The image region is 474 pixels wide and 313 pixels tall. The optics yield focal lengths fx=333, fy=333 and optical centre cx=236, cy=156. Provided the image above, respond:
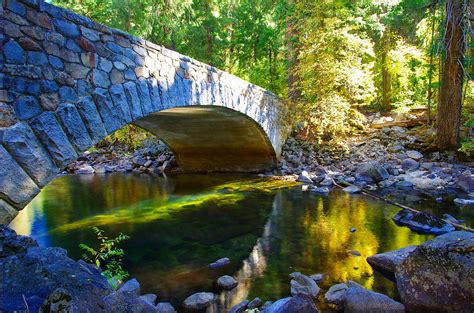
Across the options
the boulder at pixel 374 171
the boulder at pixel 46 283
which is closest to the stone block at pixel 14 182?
the boulder at pixel 46 283

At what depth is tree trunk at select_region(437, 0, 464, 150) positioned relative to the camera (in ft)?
24.7

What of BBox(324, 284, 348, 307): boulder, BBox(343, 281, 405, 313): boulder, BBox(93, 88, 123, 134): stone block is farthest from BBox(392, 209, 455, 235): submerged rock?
BBox(93, 88, 123, 134): stone block

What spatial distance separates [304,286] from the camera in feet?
10.7

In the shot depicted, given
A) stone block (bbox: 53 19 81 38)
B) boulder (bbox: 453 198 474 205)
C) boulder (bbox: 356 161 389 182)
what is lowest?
boulder (bbox: 453 198 474 205)

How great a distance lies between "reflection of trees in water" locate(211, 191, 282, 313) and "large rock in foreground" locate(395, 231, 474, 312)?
1.46 metres

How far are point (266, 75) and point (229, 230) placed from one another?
10521 millimetres

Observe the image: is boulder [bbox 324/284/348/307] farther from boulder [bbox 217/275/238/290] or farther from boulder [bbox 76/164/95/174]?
boulder [bbox 76/164/95/174]

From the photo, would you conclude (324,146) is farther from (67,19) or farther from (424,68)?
(67,19)

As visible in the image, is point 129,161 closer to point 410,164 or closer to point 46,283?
point 410,164

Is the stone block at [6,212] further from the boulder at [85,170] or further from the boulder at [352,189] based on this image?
the boulder at [85,170]

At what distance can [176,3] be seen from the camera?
13.0 m

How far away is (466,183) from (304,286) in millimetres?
5500

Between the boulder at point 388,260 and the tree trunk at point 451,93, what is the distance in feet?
18.3

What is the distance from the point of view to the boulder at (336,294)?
116 inches
